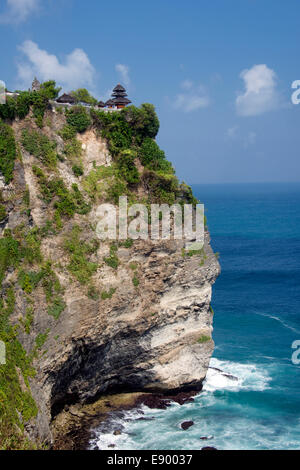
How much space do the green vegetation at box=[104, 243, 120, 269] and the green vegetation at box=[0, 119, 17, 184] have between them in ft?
27.4

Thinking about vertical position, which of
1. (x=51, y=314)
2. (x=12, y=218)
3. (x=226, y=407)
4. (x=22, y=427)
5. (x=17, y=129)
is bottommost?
(x=226, y=407)

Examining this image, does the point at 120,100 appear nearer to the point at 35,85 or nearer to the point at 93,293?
the point at 35,85

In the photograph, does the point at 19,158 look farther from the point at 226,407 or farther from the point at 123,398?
the point at 226,407

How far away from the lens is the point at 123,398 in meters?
36.6

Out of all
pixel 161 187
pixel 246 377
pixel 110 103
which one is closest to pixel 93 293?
pixel 161 187

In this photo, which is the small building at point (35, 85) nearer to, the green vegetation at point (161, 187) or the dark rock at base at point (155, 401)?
the green vegetation at point (161, 187)

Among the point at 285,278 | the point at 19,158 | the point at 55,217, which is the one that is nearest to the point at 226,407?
the point at 55,217

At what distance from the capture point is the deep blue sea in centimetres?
3259

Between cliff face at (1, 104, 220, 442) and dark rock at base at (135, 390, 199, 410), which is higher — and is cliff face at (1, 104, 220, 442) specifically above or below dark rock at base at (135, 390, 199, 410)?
above

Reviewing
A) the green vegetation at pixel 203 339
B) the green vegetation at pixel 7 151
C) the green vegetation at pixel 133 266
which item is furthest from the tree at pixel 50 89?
the green vegetation at pixel 203 339

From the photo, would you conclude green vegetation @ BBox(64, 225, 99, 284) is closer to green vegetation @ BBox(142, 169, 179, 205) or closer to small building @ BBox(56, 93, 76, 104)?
green vegetation @ BBox(142, 169, 179, 205)

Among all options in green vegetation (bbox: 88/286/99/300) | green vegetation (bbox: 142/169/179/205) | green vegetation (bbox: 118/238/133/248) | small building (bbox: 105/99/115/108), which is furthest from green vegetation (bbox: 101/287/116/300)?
small building (bbox: 105/99/115/108)

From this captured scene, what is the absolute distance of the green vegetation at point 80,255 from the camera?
3183 centimetres
